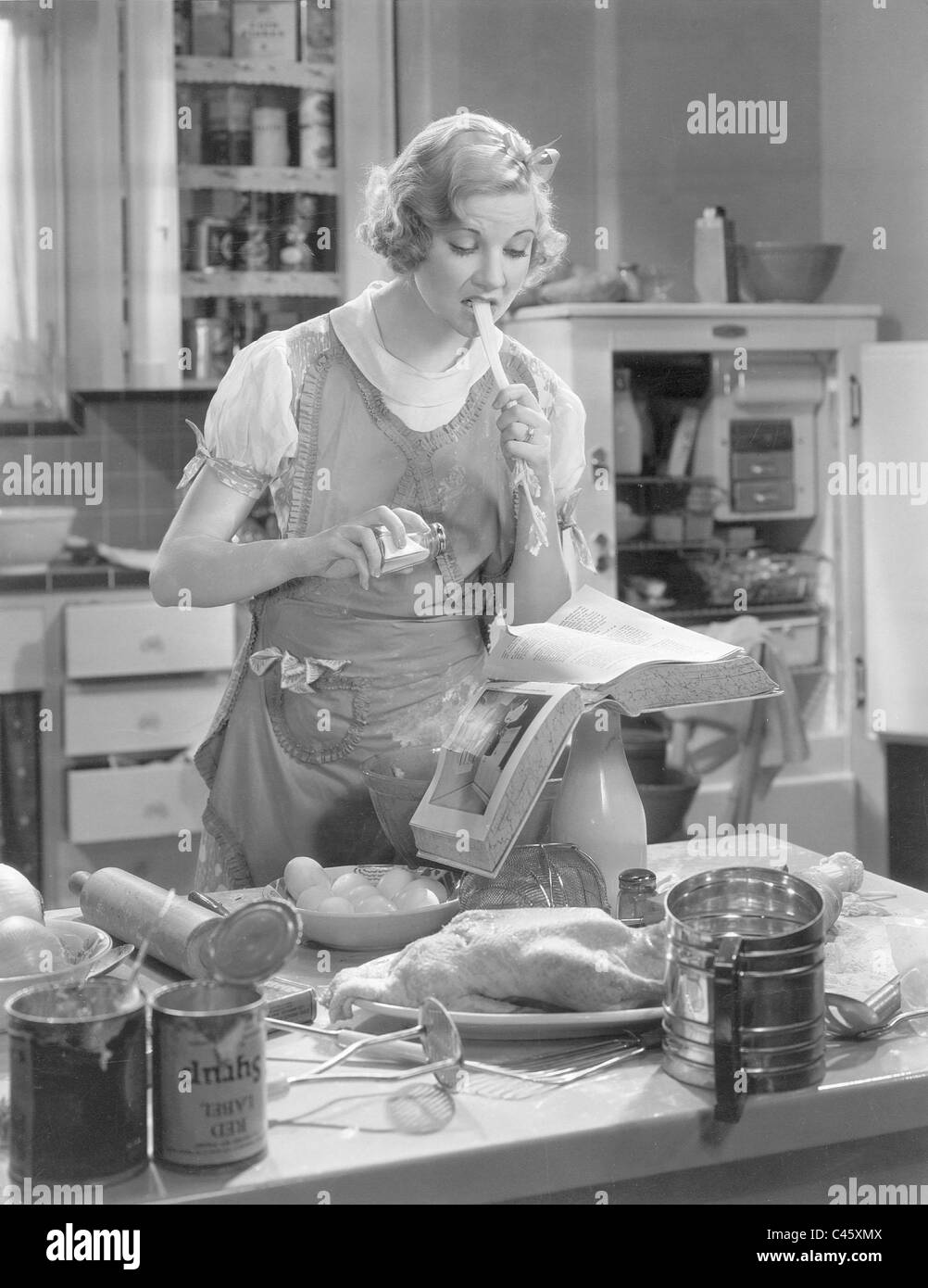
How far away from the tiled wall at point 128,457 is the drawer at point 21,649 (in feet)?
1.74

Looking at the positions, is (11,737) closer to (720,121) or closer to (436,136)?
(436,136)

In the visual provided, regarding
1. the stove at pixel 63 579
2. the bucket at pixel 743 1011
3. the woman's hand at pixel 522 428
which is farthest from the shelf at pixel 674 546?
the bucket at pixel 743 1011

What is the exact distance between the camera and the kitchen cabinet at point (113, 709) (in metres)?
3.40

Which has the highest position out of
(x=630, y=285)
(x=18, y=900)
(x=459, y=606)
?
(x=630, y=285)

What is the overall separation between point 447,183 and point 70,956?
3.18 ft

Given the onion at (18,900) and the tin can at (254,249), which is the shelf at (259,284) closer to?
the tin can at (254,249)

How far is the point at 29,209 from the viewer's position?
11.9ft

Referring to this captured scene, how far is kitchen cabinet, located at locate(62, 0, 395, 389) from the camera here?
11.2 feet

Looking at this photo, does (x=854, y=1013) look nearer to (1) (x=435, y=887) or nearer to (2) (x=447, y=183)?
(1) (x=435, y=887)

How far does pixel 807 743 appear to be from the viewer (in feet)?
12.3

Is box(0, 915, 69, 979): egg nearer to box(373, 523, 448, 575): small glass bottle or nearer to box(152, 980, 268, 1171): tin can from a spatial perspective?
box(152, 980, 268, 1171): tin can

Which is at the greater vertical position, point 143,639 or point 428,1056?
point 143,639

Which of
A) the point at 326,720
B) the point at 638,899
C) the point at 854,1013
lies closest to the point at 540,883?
the point at 638,899
